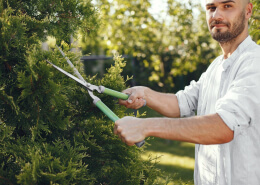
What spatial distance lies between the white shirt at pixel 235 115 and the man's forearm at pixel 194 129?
0.05 m

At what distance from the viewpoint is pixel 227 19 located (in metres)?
2.27

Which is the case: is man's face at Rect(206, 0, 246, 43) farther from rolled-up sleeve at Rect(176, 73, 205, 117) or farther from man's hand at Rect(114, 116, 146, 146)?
man's hand at Rect(114, 116, 146, 146)

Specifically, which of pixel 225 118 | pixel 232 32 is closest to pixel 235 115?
pixel 225 118

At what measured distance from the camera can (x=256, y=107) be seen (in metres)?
1.93

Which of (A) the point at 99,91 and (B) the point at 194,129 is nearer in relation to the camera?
(B) the point at 194,129

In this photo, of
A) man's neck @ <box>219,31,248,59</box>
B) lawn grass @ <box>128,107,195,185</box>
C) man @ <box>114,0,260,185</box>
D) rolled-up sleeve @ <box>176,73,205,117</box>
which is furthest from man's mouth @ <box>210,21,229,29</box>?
lawn grass @ <box>128,107,195,185</box>

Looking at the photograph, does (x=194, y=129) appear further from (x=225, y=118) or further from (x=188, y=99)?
(x=188, y=99)

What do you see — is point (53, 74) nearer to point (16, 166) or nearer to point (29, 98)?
point (29, 98)

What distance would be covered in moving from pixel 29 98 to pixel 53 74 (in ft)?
0.68

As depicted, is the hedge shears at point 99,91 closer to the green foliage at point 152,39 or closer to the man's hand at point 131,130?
the man's hand at point 131,130

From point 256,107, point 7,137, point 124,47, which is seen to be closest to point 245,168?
point 256,107

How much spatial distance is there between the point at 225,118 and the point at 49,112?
3.64 feet

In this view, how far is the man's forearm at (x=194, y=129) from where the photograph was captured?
1.88 meters

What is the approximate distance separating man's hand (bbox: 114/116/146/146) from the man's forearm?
0.03m
